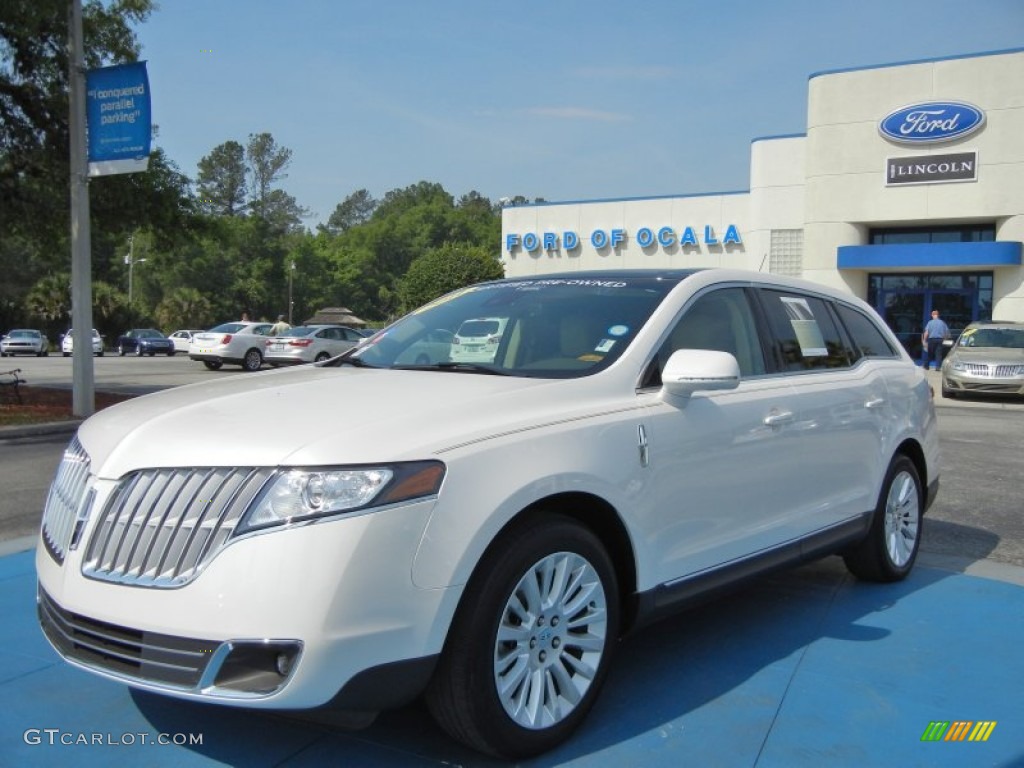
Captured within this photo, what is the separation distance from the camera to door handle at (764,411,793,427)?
13.5 ft

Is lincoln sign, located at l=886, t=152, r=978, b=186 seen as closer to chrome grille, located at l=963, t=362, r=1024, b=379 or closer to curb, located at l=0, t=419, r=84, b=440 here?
chrome grille, located at l=963, t=362, r=1024, b=379

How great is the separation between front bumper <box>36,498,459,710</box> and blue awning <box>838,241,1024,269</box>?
3101cm

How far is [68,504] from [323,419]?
3.13 feet

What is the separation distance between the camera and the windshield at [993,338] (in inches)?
739

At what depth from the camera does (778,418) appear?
13.7ft

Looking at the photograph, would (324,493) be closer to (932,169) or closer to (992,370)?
(992,370)

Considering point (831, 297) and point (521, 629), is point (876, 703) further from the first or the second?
point (831, 297)

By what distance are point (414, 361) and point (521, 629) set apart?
1558 millimetres

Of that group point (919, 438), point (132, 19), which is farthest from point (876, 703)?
point (132, 19)

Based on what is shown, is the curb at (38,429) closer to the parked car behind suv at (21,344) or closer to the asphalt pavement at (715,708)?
the asphalt pavement at (715,708)

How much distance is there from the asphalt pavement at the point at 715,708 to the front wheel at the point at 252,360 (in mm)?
24212

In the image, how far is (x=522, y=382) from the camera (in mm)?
3482
